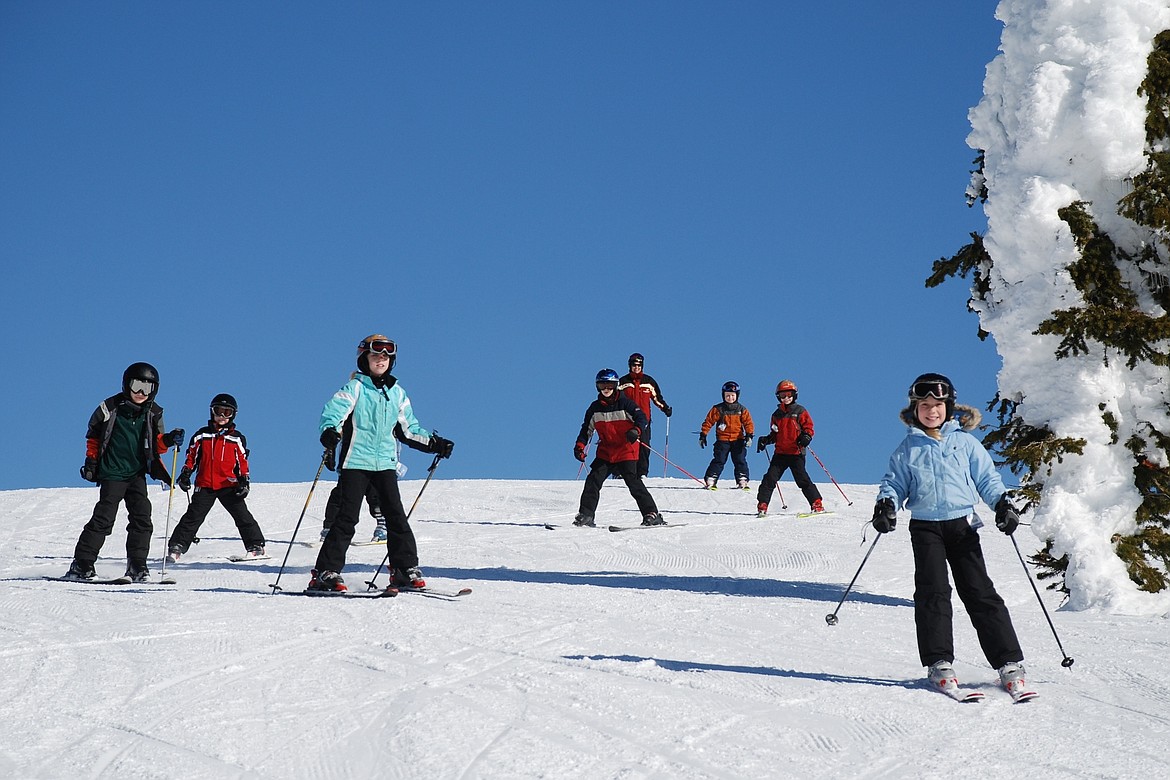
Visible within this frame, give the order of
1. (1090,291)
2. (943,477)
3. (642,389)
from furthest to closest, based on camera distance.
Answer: (642,389) → (1090,291) → (943,477)

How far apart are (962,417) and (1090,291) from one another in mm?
4376

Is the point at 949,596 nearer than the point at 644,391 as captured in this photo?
Yes

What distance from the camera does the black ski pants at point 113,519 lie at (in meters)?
9.88

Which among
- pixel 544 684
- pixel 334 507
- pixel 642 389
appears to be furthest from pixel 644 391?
pixel 544 684

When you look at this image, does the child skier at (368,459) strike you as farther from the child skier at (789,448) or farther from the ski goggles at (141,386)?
the child skier at (789,448)

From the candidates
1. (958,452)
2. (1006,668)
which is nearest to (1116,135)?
(958,452)

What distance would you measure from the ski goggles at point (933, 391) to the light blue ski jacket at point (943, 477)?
19 centimetres

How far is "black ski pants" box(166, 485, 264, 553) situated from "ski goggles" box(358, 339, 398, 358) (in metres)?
4.61

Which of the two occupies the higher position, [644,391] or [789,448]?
[644,391]

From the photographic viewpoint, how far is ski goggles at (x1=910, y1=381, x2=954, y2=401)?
572 centimetres

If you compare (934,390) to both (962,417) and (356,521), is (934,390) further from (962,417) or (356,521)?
(356,521)

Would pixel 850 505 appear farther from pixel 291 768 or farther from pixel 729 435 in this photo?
pixel 291 768

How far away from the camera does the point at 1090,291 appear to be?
931cm

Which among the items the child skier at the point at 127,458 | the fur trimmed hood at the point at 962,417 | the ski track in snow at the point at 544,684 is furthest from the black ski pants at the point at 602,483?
the fur trimmed hood at the point at 962,417
